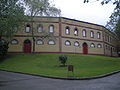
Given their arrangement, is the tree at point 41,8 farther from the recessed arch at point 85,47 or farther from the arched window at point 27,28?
the recessed arch at point 85,47

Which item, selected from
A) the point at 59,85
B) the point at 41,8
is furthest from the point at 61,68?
the point at 41,8

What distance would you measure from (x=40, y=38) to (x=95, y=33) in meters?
16.5

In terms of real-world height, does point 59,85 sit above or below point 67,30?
below

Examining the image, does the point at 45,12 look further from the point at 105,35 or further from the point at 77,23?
the point at 105,35

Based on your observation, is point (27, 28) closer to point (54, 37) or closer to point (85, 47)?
point (54, 37)

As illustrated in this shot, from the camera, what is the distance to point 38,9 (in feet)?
107

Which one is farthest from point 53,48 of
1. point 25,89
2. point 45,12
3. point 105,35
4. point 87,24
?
point 25,89

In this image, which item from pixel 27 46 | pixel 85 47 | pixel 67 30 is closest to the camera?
pixel 27 46

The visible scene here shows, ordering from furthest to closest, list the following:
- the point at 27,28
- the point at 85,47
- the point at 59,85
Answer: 1. the point at 85,47
2. the point at 27,28
3. the point at 59,85

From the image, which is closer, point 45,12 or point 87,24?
point 45,12

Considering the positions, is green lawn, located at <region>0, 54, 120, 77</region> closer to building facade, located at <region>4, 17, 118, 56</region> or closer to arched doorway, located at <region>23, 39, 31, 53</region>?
building facade, located at <region>4, 17, 118, 56</region>

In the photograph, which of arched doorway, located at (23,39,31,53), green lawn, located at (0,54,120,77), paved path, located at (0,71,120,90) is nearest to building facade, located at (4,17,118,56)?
arched doorway, located at (23,39,31,53)

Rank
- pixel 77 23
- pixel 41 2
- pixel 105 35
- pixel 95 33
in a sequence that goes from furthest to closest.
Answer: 1. pixel 105 35
2. pixel 95 33
3. pixel 77 23
4. pixel 41 2

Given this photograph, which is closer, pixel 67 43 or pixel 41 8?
pixel 41 8
